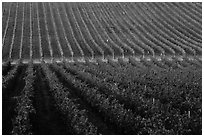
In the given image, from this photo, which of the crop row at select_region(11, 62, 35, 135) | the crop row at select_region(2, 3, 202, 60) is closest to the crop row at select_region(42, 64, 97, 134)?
the crop row at select_region(11, 62, 35, 135)

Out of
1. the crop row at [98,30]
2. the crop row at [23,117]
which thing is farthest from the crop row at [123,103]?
the crop row at [98,30]

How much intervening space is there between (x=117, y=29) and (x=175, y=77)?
25975 millimetres

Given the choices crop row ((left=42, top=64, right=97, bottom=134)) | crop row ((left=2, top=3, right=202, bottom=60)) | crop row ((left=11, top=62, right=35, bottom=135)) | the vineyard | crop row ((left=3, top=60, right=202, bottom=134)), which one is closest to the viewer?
crop row ((left=11, top=62, right=35, bottom=135))

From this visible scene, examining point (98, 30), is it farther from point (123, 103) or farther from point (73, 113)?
point (73, 113)

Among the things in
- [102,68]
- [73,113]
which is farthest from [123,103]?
[102,68]

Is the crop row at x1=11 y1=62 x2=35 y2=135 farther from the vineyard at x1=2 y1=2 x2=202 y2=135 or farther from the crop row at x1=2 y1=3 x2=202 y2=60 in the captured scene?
the crop row at x1=2 y1=3 x2=202 y2=60

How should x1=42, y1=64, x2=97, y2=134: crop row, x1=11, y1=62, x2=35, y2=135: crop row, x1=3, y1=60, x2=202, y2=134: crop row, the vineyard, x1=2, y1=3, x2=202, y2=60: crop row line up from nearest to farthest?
x1=11, y1=62, x2=35, y2=135: crop row
x1=42, y1=64, x2=97, y2=134: crop row
x1=3, y1=60, x2=202, y2=134: crop row
the vineyard
x1=2, y1=3, x2=202, y2=60: crop row

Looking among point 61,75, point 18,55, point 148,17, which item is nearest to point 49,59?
point 18,55

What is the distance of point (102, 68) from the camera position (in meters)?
24.8

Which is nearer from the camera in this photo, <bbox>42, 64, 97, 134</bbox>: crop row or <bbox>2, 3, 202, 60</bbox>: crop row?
<bbox>42, 64, 97, 134</bbox>: crop row

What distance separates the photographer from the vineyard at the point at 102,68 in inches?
520

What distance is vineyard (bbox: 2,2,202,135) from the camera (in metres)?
13.2

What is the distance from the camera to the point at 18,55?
115 feet

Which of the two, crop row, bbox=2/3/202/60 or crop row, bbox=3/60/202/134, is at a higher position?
crop row, bbox=3/60/202/134
